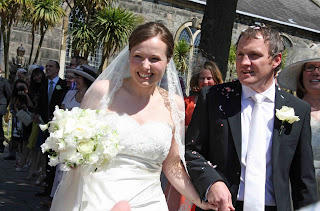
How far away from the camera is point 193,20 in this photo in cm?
2289

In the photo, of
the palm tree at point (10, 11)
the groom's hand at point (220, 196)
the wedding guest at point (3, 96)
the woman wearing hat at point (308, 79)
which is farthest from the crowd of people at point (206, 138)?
the palm tree at point (10, 11)

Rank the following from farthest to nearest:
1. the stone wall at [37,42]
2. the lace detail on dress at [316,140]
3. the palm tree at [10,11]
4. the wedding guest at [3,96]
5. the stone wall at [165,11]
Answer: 1. the stone wall at [165,11]
2. the stone wall at [37,42]
3. the palm tree at [10,11]
4. the wedding guest at [3,96]
5. the lace detail on dress at [316,140]

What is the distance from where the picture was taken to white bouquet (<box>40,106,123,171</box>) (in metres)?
3.08

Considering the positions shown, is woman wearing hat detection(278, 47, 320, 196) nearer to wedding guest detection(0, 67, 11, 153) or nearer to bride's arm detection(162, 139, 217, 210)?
bride's arm detection(162, 139, 217, 210)

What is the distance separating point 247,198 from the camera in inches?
120

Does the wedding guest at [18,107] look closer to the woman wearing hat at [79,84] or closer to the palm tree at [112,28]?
the woman wearing hat at [79,84]

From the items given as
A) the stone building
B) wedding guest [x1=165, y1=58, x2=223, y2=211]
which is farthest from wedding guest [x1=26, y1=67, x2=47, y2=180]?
the stone building

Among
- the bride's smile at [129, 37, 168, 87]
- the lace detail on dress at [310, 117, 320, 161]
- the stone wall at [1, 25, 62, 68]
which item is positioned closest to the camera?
the bride's smile at [129, 37, 168, 87]

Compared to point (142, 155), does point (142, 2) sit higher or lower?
higher

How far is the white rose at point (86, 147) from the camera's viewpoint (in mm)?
3074

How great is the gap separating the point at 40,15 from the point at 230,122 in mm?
14420

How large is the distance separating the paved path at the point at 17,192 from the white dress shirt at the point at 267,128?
4994mm

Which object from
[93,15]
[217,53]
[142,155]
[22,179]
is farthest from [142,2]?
[142,155]

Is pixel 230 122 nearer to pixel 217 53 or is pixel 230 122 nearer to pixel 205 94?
pixel 205 94
